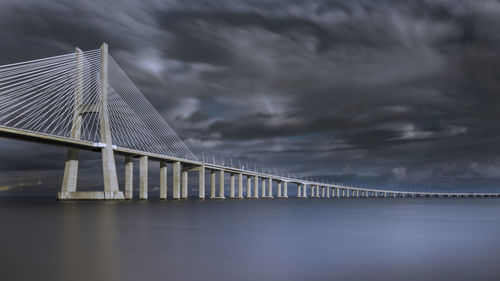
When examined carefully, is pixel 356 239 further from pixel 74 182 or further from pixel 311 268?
pixel 74 182

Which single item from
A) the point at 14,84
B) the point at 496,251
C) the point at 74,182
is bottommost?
the point at 496,251

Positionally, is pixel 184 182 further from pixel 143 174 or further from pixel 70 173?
pixel 70 173

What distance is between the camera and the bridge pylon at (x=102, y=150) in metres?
62.5

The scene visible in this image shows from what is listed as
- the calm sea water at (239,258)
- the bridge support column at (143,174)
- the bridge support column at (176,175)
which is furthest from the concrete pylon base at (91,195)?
the calm sea water at (239,258)

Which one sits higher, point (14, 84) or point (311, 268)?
point (14, 84)

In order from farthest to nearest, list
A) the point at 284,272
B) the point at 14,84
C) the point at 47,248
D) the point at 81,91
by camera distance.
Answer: the point at 81,91 → the point at 14,84 → the point at 47,248 → the point at 284,272

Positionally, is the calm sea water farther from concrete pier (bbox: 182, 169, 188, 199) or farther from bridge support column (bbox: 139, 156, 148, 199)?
concrete pier (bbox: 182, 169, 188, 199)

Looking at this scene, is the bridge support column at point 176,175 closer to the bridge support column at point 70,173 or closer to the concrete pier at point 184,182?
the concrete pier at point 184,182

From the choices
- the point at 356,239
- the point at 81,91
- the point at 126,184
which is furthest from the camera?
the point at 126,184

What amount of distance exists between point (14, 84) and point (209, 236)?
35.1 m

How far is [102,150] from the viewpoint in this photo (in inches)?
2445

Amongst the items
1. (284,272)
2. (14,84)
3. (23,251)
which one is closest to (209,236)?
(23,251)

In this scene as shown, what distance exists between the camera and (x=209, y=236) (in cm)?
2092

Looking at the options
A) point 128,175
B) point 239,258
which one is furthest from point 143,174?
point 239,258
